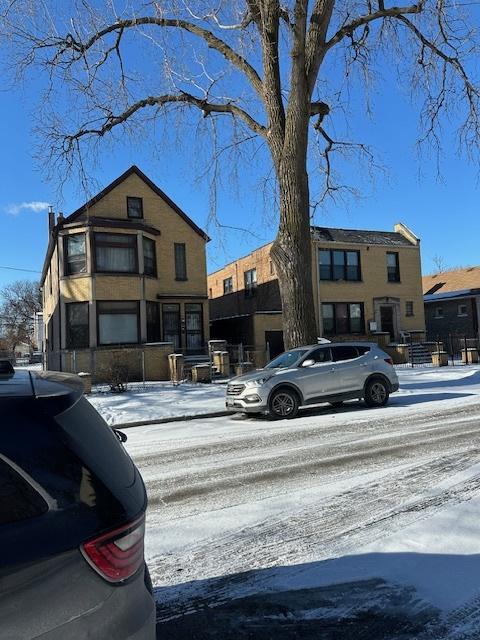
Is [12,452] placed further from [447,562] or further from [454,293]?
[454,293]

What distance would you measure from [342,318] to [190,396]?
1707 centimetres

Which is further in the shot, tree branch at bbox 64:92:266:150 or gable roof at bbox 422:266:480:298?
gable roof at bbox 422:266:480:298

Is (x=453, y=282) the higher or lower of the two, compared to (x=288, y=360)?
higher

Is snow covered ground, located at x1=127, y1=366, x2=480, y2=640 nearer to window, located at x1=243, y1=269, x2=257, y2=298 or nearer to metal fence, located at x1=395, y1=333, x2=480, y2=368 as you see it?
metal fence, located at x1=395, y1=333, x2=480, y2=368

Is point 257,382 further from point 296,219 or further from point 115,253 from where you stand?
point 115,253

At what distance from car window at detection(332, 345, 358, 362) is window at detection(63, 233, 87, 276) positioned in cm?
1401

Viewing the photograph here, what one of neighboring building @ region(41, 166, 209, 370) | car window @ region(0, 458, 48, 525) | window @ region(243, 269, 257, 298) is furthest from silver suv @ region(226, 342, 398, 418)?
window @ region(243, 269, 257, 298)

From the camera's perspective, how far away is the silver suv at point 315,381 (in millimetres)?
11719

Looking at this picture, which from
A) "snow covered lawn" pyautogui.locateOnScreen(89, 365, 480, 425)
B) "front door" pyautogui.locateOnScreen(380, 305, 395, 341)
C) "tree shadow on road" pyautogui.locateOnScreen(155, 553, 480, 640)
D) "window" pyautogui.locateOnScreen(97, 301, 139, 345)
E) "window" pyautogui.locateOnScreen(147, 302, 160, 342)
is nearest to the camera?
"tree shadow on road" pyautogui.locateOnScreen(155, 553, 480, 640)

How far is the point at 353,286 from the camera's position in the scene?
1236 inches

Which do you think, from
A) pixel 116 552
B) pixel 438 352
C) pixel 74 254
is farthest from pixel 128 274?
pixel 116 552

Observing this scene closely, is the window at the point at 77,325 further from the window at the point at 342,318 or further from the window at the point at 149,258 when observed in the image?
the window at the point at 342,318

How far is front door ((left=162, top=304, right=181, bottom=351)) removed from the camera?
2514 centimetres

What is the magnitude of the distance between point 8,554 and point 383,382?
1220 cm
